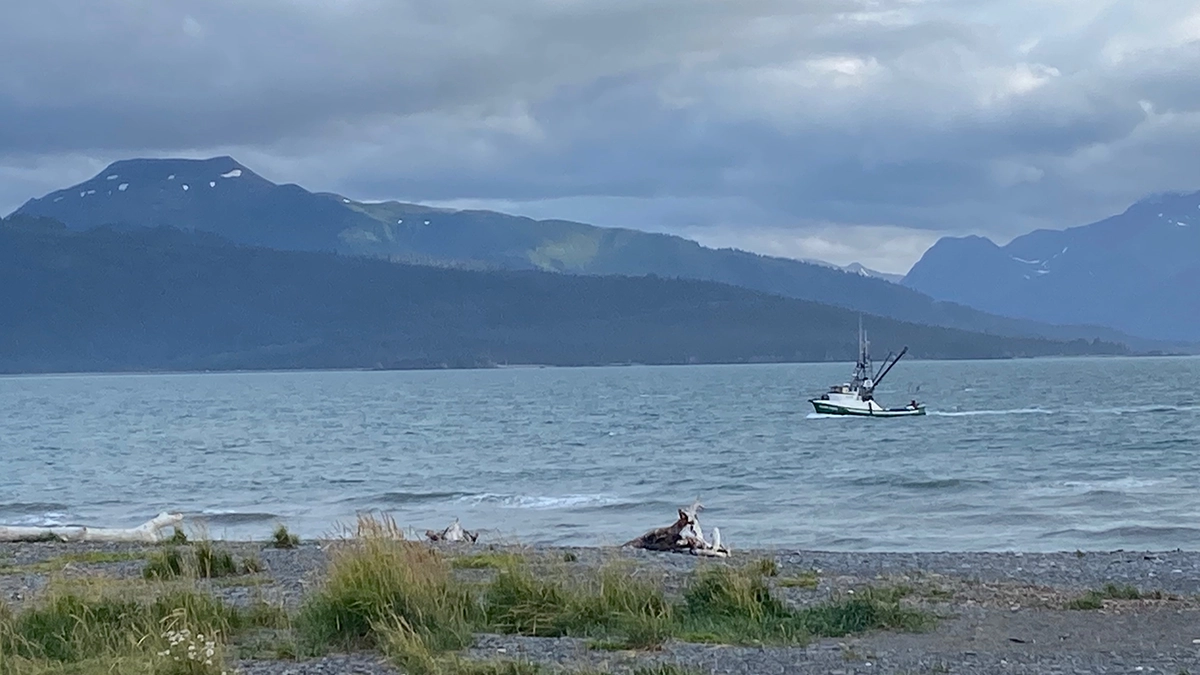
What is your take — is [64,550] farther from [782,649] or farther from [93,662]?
[782,649]

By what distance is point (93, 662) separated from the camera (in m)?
10.0

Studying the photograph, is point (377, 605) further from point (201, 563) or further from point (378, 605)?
point (201, 563)

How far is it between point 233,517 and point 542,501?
817cm

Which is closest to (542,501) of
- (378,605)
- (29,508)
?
(29,508)

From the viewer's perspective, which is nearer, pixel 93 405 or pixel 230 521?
pixel 230 521

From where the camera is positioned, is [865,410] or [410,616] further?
[865,410]

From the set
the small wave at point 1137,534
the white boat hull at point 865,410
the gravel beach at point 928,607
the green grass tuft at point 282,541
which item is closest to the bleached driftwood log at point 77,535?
the gravel beach at point 928,607

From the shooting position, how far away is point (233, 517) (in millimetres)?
37438

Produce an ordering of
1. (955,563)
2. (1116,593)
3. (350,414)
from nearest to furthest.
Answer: (1116,593) < (955,563) < (350,414)

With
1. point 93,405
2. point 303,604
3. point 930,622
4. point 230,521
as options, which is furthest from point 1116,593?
point 93,405

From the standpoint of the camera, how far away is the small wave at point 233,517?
36.4m

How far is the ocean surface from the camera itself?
33031mm

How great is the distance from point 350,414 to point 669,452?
47.7 m

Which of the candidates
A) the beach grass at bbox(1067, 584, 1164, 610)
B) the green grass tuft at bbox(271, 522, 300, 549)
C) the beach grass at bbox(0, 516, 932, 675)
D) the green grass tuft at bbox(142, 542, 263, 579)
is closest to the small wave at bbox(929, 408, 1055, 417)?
the green grass tuft at bbox(271, 522, 300, 549)
